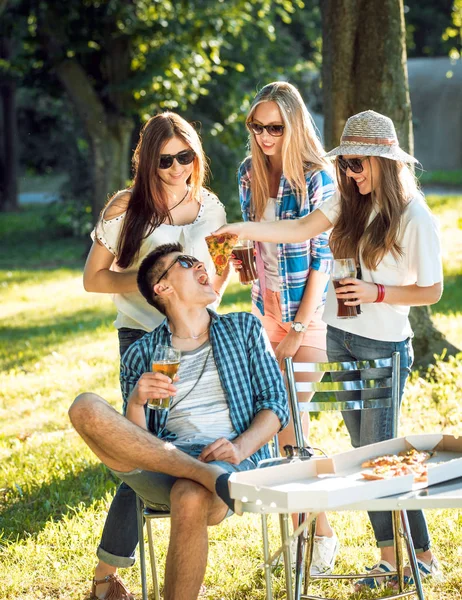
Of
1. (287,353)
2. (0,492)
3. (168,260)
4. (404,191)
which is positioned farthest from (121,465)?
(0,492)

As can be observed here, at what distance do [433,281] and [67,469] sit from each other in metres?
3.25

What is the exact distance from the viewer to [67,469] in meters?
6.29

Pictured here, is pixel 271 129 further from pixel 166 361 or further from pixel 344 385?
pixel 166 361

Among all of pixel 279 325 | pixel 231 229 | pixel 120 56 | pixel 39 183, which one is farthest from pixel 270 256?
pixel 39 183

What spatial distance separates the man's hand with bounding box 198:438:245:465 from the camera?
3752mm

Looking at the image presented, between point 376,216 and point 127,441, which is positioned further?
point 376,216

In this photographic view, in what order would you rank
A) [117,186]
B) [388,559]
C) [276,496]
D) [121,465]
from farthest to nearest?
[117,186] → [388,559] → [121,465] → [276,496]

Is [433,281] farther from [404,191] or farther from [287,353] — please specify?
[287,353]

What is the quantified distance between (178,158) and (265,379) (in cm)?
121

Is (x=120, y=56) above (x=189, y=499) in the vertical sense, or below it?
above

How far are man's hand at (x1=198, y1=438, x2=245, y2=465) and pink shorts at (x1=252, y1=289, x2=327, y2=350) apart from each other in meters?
1.06

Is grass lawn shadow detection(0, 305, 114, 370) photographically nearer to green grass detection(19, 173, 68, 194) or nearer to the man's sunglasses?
the man's sunglasses

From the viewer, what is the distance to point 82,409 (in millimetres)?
3629

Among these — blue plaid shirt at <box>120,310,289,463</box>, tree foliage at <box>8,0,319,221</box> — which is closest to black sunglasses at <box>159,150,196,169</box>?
blue plaid shirt at <box>120,310,289,463</box>
